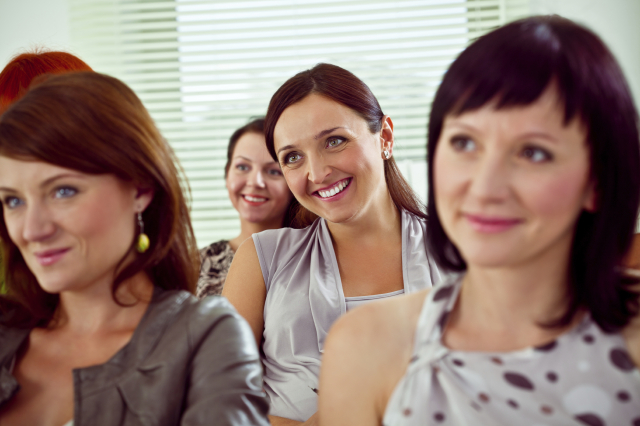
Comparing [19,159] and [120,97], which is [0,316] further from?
[120,97]

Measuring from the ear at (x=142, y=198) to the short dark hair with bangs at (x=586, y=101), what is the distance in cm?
59

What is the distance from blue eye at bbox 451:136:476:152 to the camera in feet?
3.06

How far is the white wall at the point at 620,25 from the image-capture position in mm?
3188

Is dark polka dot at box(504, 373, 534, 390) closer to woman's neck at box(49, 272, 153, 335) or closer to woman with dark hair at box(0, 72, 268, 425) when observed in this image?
woman with dark hair at box(0, 72, 268, 425)

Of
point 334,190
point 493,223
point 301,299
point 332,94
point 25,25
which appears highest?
point 25,25

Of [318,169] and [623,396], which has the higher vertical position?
[318,169]

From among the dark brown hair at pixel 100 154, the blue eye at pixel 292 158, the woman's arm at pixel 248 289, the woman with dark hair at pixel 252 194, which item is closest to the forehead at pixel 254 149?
the woman with dark hair at pixel 252 194

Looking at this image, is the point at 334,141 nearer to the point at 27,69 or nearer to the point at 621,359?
the point at 27,69

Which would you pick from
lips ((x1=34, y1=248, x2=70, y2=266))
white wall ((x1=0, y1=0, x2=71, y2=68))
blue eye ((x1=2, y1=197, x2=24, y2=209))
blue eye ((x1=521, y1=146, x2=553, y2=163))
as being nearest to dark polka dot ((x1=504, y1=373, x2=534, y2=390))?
blue eye ((x1=521, y1=146, x2=553, y2=163))

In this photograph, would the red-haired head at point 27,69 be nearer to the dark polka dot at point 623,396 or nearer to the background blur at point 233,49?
the dark polka dot at point 623,396

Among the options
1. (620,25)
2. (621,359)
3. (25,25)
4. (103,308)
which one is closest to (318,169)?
(103,308)

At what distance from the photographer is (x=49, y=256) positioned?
1047 millimetres

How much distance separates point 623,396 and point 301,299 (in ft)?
3.59

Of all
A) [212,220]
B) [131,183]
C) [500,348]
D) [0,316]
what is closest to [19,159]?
[131,183]
